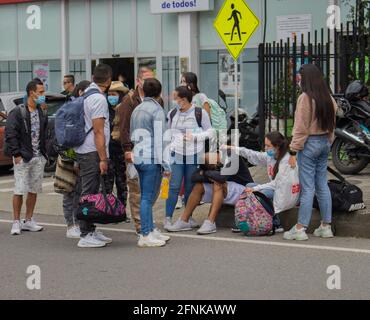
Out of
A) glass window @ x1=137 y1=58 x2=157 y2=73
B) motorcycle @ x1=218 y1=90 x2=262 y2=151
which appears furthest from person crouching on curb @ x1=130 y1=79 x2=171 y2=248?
glass window @ x1=137 y1=58 x2=157 y2=73

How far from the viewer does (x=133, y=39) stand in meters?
20.5

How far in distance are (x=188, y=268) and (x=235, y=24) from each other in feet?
19.2

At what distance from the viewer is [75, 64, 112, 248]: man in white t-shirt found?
7.75 metres

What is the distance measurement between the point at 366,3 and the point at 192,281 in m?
8.31

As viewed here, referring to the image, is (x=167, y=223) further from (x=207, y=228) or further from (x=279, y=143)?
(x=279, y=143)

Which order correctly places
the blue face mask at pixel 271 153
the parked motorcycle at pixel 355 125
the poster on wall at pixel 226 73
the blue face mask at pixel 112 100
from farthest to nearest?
the poster on wall at pixel 226 73, the parked motorcycle at pixel 355 125, the blue face mask at pixel 112 100, the blue face mask at pixel 271 153

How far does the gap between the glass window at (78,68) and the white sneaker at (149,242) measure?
1416cm

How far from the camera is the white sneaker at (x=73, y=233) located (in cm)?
853

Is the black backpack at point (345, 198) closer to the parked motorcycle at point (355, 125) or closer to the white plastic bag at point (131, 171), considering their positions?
the white plastic bag at point (131, 171)

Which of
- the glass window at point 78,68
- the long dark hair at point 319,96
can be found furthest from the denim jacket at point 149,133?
the glass window at point 78,68

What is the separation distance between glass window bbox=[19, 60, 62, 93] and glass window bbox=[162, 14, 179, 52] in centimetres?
375

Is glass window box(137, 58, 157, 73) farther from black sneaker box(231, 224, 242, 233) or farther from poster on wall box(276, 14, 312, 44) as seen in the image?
black sneaker box(231, 224, 242, 233)

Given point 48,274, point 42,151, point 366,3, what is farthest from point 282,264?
point 366,3
